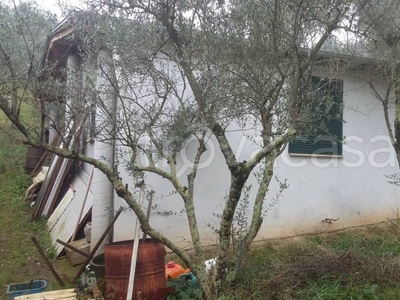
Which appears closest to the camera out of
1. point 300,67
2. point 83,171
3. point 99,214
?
point 300,67

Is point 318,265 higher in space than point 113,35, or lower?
lower

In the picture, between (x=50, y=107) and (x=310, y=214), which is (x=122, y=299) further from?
(x=310, y=214)

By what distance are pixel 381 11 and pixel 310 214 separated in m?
4.16

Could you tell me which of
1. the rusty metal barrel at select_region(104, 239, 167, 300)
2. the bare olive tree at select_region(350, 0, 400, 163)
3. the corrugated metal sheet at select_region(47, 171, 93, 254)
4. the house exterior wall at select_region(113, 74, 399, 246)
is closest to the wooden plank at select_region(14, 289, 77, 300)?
the rusty metal barrel at select_region(104, 239, 167, 300)

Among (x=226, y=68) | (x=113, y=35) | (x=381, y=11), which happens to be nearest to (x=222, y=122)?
(x=226, y=68)

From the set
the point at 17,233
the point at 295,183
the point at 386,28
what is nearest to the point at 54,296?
the point at 17,233

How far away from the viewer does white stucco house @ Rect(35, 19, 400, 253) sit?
21.2 ft

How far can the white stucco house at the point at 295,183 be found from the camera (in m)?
6.45

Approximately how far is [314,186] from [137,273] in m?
4.43

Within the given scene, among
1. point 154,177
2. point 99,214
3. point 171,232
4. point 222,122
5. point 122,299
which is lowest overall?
point 122,299

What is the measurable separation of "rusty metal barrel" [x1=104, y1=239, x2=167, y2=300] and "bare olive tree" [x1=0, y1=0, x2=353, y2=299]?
424 millimetres

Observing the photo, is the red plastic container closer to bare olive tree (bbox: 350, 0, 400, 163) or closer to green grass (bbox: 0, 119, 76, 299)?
green grass (bbox: 0, 119, 76, 299)

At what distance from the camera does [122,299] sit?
470 centimetres

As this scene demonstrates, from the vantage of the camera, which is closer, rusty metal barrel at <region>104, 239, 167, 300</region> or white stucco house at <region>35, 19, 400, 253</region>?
rusty metal barrel at <region>104, 239, 167, 300</region>
